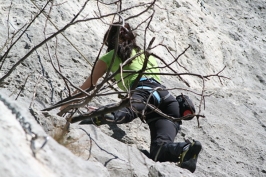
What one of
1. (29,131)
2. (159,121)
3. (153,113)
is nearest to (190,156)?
(159,121)

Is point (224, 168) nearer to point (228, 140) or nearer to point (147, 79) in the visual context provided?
point (228, 140)

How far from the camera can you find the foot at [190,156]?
14.9 feet

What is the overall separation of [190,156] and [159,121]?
0.49 meters

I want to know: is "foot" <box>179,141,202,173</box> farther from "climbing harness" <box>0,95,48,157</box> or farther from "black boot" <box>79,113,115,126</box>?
"climbing harness" <box>0,95,48,157</box>

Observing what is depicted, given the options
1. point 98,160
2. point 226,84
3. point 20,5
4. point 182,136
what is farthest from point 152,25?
point 98,160

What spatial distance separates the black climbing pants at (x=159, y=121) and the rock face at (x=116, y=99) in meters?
0.24

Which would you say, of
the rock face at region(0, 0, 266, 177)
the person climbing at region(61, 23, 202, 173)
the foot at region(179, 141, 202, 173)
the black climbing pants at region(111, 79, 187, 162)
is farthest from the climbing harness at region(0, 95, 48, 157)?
the foot at region(179, 141, 202, 173)

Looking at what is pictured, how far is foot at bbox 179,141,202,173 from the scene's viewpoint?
14.9 feet

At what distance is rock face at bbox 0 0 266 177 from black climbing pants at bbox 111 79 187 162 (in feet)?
0.78

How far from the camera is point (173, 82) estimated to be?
262 inches

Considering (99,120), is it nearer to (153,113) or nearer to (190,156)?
(153,113)

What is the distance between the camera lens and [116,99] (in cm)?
564

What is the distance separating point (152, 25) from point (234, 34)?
1.49 m

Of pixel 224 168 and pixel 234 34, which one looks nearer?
pixel 224 168
